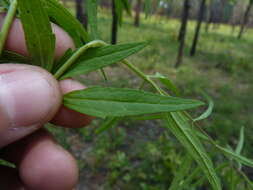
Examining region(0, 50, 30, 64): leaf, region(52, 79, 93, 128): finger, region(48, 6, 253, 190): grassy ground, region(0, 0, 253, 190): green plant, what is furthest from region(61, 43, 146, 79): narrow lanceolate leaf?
region(48, 6, 253, 190): grassy ground

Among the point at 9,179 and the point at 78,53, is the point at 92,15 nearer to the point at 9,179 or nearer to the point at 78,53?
the point at 78,53

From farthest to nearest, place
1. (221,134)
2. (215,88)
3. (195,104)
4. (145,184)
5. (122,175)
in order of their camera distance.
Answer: (215,88), (221,134), (122,175), (145,184), (195,104)

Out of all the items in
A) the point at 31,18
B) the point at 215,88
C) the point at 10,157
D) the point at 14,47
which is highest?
the point at 31,18

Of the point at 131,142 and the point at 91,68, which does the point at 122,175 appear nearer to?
the point at 131,142

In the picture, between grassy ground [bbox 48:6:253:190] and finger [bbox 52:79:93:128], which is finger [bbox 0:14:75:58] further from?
grassy ground [bbox 48:6:253:190]

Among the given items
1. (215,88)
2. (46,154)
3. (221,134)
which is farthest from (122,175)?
(215,88)

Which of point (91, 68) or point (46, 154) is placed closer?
point (91, 68)
